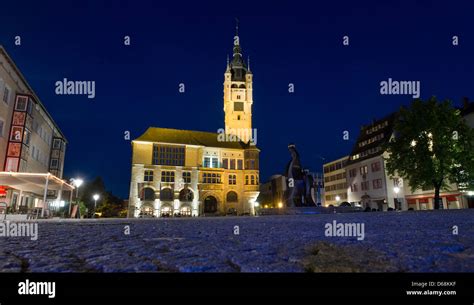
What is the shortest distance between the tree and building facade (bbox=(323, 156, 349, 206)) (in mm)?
28691

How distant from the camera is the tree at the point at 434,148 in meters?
25.4

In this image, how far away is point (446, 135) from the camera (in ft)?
86.1

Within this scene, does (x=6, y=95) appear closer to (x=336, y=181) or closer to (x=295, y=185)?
(x=295, y=185)

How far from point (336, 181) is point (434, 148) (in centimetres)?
3655

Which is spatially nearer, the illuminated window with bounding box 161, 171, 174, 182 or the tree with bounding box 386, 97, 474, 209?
the tree with bounding box 386, 97, 474, 209

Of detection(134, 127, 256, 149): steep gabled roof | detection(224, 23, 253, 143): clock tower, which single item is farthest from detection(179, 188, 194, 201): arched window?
detection(224, 23, 253, 143): clock tower

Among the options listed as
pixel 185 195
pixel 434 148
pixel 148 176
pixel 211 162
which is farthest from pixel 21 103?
pixel 434 148

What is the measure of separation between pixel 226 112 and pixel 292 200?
148 feet

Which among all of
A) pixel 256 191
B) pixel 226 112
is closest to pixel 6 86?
pixel 256 191

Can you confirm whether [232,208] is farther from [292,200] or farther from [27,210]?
[27,210]

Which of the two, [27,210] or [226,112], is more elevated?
[226,112]

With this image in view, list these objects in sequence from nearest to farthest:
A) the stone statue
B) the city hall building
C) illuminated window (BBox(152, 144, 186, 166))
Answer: the stone statue
the city hall building
illuminated window (BBox(152, 144, 186, 166))

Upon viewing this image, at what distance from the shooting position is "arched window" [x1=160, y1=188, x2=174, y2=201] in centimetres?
4783

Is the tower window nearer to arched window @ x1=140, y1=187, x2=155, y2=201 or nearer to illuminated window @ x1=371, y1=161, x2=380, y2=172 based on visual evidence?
arched window @ x1=140, y1=187, x2=155, y2=201
